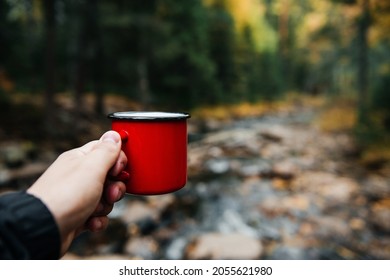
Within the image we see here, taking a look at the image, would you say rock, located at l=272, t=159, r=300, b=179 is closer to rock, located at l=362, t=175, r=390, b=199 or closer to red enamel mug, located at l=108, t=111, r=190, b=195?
rock, located at l=362, t=175, r=390, b=199

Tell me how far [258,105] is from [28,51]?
5370mm

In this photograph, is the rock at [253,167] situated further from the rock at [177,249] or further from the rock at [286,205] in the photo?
the rock at [177,249]

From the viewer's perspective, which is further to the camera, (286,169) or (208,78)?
Result: (208,78)

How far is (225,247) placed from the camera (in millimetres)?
2518

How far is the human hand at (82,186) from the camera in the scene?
522 millimetres

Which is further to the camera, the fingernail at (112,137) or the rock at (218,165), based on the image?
the rock at (218,165)

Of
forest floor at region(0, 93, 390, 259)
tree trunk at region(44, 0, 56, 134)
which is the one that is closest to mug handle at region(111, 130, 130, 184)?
forest floor at region(0, 93, 390, 259)

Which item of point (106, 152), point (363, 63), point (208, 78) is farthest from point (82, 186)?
point (208, 78)

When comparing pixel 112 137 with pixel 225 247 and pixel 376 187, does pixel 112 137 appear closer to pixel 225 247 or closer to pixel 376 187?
pixel 225 247

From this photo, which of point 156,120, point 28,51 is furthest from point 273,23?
point 156,120

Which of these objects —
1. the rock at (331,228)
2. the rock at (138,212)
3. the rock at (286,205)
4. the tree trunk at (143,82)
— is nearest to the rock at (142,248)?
the rock at (138,212)

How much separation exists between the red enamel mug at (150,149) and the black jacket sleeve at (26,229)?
18cm

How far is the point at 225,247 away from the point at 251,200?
41.9 inches

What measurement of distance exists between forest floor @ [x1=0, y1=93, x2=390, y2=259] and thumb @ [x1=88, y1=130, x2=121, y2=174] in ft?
2.15
